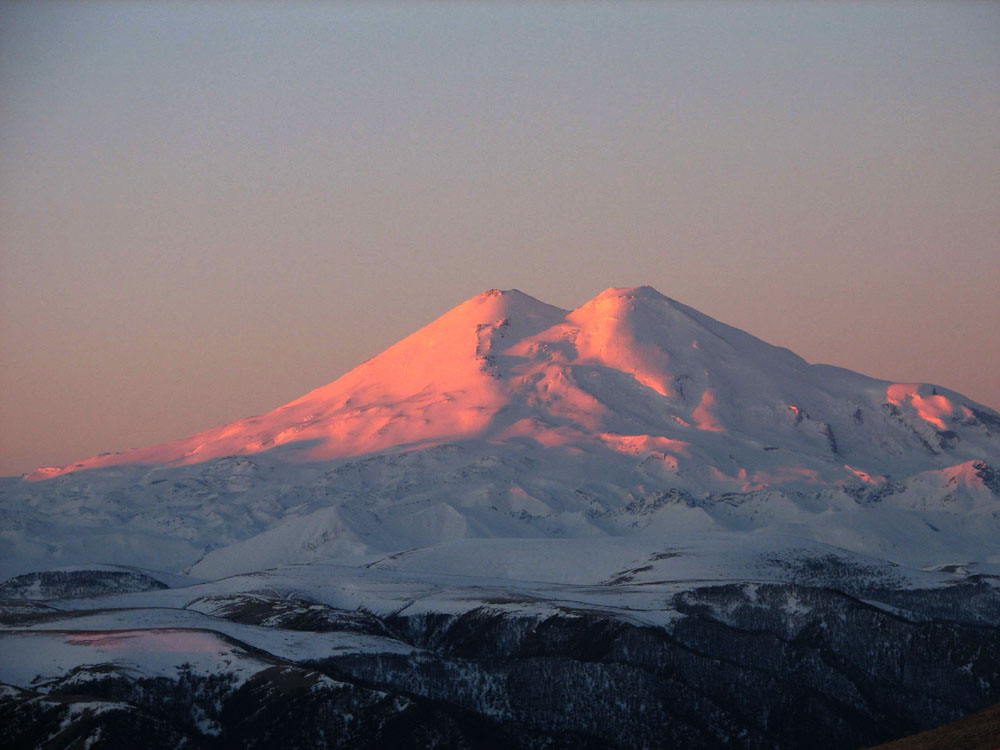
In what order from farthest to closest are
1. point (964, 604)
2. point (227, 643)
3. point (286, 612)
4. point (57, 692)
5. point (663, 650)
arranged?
point (964, 604) → point (286, 612) → point (663, 650) → point (227, 643) → point (57, 692)

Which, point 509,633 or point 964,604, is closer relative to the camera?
point 509,633

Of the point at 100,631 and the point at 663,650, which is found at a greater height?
the point at 100,631

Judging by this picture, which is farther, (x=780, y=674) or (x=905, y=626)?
(x=905, y=626)

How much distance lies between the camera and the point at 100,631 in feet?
442

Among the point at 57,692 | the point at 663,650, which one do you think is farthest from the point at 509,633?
the point at 57,692

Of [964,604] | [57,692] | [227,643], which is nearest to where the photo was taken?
[57,692]

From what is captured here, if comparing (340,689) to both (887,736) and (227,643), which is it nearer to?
(227,643)

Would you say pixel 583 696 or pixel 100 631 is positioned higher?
pixel 100 631

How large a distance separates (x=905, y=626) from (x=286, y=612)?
53.9 meters

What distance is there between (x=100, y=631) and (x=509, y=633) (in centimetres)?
3467

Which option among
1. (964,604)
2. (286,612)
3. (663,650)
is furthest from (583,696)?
(964,604)

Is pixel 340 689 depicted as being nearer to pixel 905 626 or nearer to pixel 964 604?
pixel 905 626

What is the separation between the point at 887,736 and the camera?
13775 centimetres

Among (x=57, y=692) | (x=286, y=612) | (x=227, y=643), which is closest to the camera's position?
(x=57, y=692)
